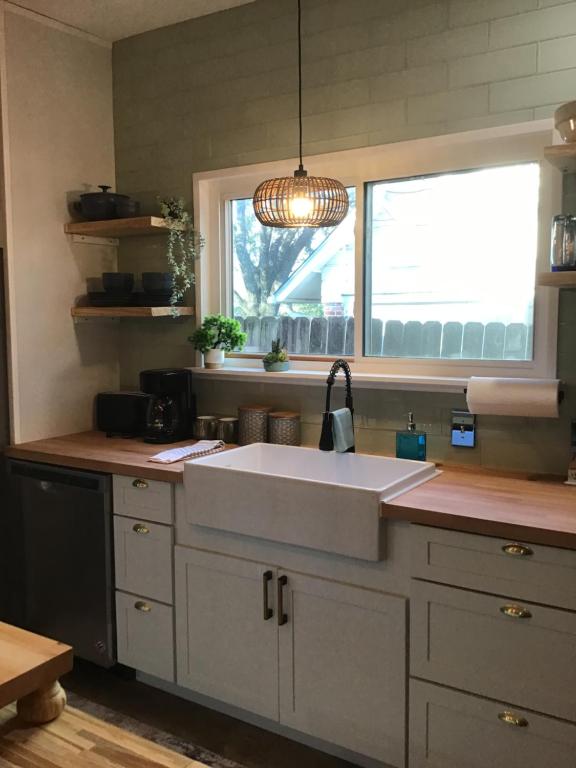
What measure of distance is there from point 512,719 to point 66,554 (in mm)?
1818

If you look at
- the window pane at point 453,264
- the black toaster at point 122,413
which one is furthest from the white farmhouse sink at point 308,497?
the black toaster at point 122,413

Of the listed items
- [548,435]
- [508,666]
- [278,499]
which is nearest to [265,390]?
[278,499]

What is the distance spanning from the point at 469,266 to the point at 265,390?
1.03 m

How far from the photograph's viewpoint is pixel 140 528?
8.88 feet

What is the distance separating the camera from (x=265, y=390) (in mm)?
3168

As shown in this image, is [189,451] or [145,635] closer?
[145,635]

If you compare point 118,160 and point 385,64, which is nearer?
point 385,64

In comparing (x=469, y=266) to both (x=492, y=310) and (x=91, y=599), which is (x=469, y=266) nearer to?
(x=492, y=310)

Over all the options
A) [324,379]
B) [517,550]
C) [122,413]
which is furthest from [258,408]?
[517,550]

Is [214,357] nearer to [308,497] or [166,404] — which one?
[166,404]

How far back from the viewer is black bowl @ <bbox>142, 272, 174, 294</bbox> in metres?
3.24

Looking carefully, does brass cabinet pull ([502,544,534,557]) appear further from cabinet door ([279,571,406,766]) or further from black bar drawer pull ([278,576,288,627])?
black bar drawer pull ([278,576,288,627])

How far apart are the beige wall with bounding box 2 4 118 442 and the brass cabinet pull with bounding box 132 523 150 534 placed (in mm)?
800

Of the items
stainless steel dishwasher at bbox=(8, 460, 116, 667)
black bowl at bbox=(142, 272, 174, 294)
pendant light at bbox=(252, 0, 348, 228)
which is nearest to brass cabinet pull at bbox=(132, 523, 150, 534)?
stainless steel dishwasher at bbox=(8, 460, 116, 667)
